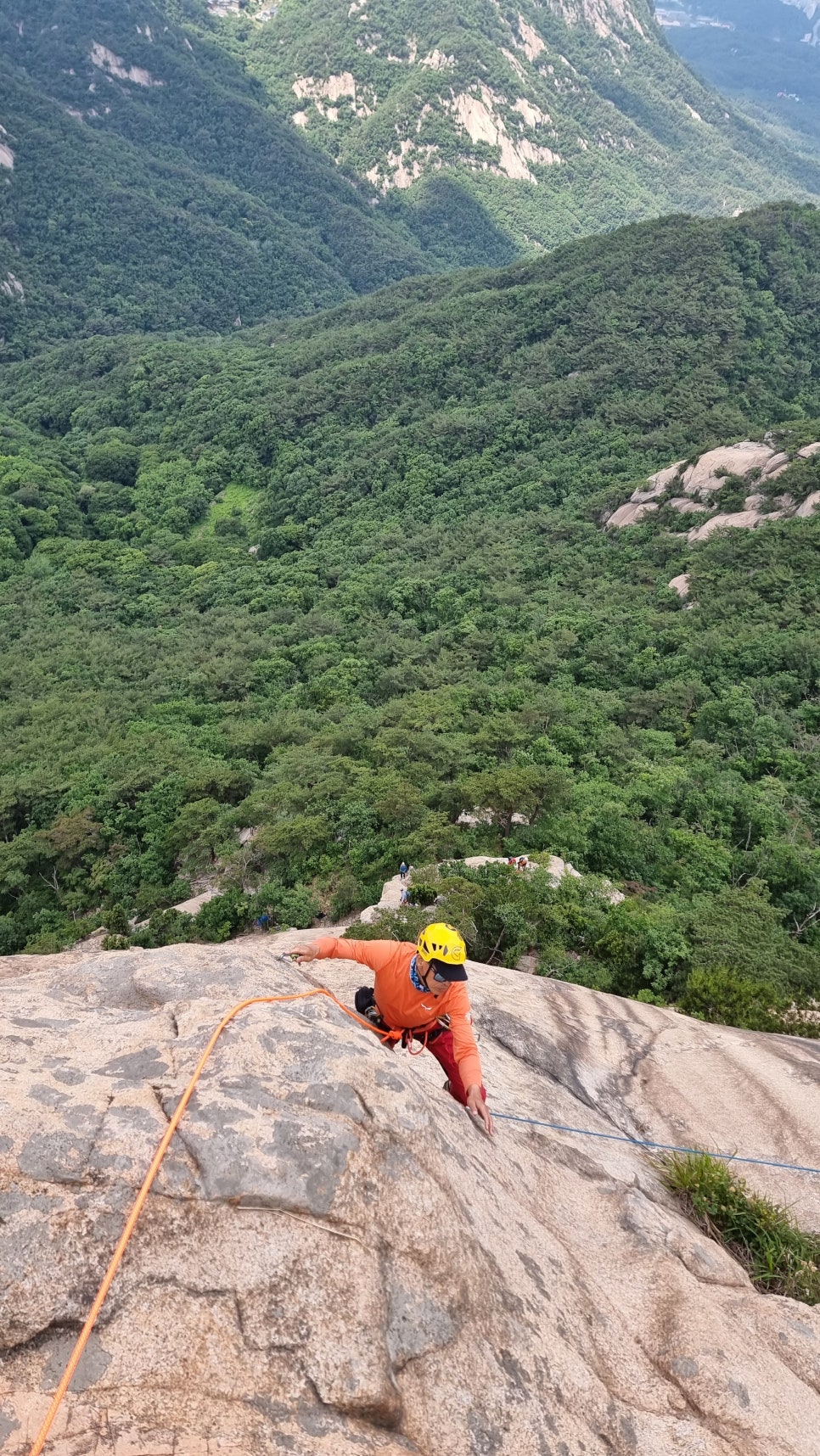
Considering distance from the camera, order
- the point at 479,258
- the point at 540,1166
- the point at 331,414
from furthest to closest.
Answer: the point at 479,258 → the point at 331,414 → the point at 540,1166

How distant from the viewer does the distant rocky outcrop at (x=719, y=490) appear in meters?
38.2

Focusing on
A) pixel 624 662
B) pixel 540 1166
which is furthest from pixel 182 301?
pixel 540 1166

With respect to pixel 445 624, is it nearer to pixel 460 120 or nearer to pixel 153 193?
pixel 153 193

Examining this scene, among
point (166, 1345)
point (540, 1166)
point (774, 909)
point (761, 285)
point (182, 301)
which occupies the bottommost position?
point (182, 301)

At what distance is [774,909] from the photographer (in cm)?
1507

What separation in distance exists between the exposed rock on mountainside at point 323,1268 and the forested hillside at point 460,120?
570 feet

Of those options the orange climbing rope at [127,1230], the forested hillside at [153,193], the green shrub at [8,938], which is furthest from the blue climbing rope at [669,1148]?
the forested hillside at [153,193]

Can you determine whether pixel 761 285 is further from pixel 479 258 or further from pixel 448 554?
pixel 479 258

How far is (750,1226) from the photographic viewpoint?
21.5 ft

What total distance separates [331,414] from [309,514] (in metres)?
14.3

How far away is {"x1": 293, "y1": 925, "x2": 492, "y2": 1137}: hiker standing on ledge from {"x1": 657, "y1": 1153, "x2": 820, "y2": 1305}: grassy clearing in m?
2.14

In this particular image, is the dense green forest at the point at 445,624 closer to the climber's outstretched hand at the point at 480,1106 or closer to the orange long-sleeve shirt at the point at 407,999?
the climber's outstretched hand at the point at 480,1106

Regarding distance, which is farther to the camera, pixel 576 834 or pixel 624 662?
pixel 624 662

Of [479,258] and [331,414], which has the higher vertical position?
[479,258]
